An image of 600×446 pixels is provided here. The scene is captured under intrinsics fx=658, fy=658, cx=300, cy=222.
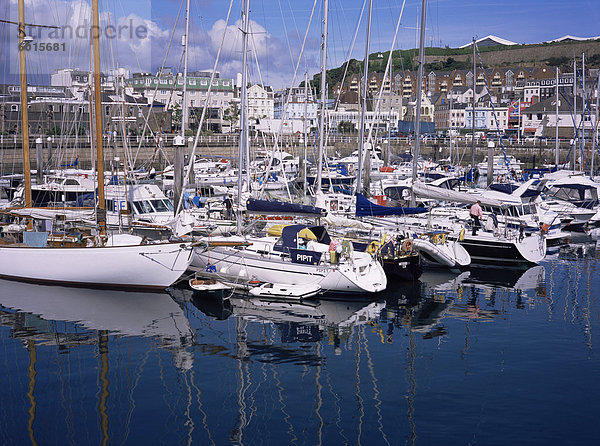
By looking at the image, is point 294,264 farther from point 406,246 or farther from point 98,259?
point 98,259

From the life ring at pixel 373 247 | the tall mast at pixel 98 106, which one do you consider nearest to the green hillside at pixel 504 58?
the life ring at pixel 373 247

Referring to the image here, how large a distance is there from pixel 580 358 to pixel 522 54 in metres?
176

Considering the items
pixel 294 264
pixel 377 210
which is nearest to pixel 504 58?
pixel 377 210

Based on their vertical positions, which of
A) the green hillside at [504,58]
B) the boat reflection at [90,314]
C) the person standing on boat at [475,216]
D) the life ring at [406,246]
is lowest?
the boat reflection at [90,314]

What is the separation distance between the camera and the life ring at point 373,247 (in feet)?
76.0

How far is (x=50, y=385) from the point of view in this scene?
45.9 feet

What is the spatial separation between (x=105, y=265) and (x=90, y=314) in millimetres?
2343

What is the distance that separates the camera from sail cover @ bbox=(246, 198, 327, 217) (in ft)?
78.0

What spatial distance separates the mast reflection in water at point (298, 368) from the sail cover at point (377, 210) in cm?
433

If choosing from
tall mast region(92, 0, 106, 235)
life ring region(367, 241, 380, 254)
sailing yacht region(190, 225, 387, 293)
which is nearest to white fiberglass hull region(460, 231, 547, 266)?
life ring region(367, 241, 380, 254)

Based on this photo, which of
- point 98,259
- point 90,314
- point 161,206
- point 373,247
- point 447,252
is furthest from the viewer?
point 161,206

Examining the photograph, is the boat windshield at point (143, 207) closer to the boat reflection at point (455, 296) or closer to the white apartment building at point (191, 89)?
the boat reflection at point (455, 296)

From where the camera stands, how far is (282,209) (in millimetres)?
23969

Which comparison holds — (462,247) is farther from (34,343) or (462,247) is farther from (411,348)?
(34,343)
